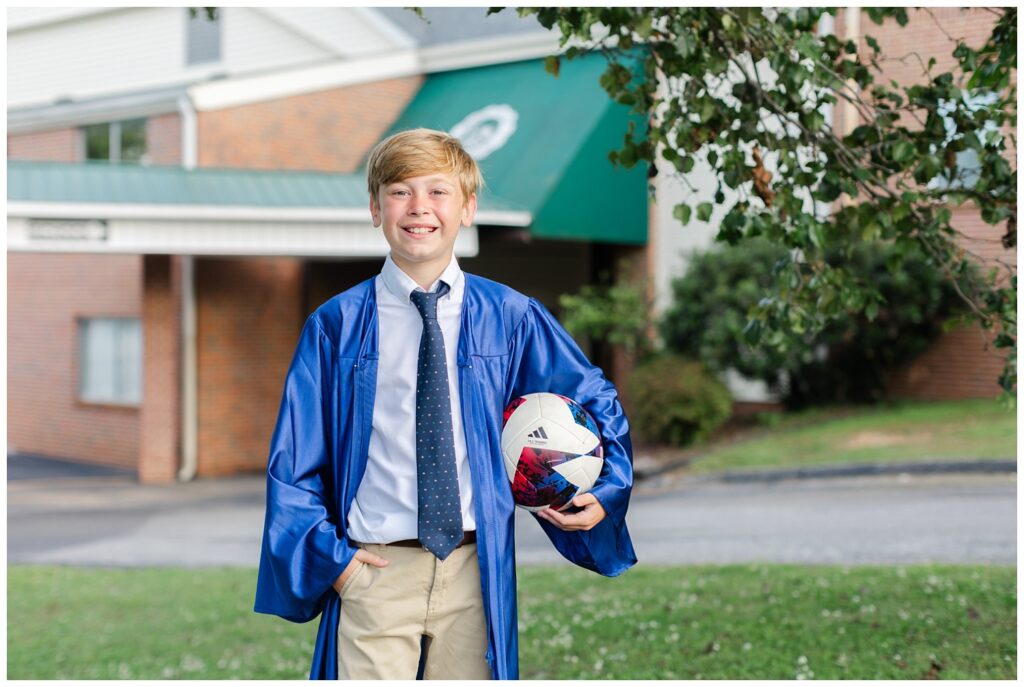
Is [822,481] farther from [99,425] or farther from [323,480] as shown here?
[99,425]

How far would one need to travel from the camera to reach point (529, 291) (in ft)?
62.5

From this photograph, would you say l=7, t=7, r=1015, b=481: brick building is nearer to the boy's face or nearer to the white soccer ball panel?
the boy's face

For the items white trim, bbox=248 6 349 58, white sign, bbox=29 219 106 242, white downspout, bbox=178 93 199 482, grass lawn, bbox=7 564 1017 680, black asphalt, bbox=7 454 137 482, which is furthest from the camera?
white trim, bbox=248 6 349 58

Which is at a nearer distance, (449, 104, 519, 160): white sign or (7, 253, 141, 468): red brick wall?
(449, 104, 519, 160): white sign

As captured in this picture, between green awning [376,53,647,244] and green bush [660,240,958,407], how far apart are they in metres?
1.70

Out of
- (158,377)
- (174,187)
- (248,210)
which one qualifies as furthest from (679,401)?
(158,377)

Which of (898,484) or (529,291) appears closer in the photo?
(898,484)

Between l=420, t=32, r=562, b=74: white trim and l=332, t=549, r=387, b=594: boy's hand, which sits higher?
l=420, t=32, r=562, b=74: white trim

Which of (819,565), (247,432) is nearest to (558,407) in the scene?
(819,565)

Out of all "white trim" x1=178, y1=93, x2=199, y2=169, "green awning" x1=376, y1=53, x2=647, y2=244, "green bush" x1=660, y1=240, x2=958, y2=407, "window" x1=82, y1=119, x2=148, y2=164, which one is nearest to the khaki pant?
"green bush" x1=660, y1=240, x2=958, y2=407

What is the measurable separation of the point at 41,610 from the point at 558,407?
243 inches

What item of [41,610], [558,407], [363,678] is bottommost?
[41,610]

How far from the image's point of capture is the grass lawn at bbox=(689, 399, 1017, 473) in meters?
12.8

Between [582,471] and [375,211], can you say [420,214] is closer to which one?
[375,211]
